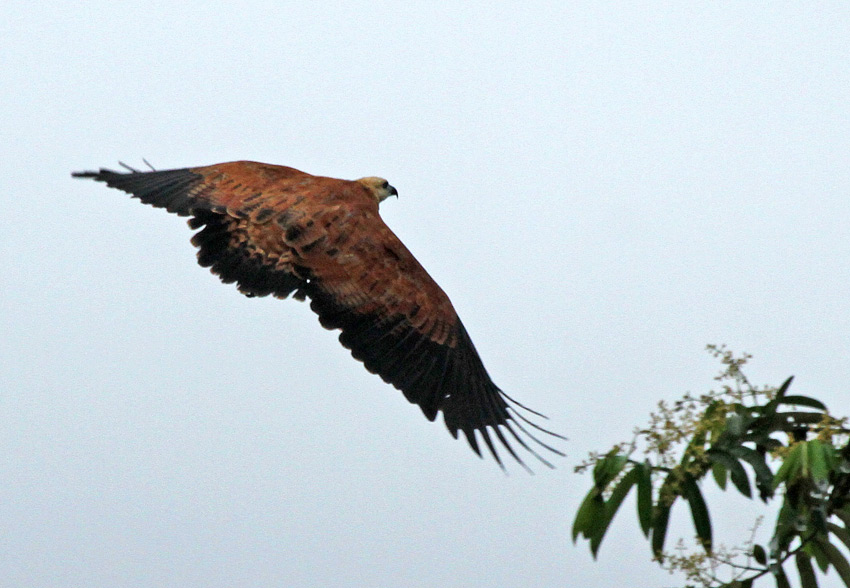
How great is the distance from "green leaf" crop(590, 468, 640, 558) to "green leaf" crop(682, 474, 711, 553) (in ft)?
0.50

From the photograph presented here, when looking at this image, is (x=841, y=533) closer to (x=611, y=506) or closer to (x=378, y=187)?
(x=611, y=506)

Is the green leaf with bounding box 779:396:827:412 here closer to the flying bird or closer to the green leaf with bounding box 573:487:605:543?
the green leaf with bounding box 573:487:605:543

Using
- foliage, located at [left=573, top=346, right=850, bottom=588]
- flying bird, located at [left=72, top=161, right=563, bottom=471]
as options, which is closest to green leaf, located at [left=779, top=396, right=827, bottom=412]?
foliage, located at [left=573, top=346, right=850, bottom=588]

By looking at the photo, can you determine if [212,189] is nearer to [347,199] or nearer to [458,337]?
[347,199]

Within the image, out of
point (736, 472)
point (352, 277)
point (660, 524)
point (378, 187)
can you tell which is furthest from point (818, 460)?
point (378, 187)

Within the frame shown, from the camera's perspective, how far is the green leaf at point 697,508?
10.5 ft

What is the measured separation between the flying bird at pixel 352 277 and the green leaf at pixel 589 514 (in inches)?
72.1

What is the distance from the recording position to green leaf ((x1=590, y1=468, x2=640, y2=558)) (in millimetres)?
3242

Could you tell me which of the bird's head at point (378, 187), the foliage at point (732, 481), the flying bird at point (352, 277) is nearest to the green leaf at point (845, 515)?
the foliage at point (732, 481)

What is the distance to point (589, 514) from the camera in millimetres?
3299

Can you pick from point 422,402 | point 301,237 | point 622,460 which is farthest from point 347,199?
point 622,460

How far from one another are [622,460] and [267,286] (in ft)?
8.32

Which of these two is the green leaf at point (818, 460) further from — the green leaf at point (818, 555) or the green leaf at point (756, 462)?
the green leaf at point (818, 555)

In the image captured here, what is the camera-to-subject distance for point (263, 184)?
5.48m
